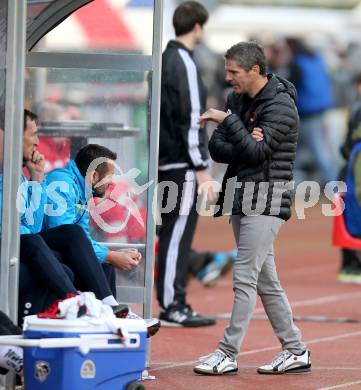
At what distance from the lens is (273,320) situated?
9078mm

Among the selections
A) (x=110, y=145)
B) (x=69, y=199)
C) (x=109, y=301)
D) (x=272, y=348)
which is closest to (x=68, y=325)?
(x=109, y=301)

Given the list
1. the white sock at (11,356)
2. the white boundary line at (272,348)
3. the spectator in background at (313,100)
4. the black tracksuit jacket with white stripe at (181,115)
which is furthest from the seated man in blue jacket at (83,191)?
the spectator in background at (313,100)

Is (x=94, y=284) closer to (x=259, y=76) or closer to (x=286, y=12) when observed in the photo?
(x=259, y=76)

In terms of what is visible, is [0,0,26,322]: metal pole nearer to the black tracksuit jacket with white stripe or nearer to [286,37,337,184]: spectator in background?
the black tracksuit jacket with white stripe

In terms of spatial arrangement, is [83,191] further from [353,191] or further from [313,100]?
[313,100]

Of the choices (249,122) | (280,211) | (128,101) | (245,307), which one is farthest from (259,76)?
(128,101)

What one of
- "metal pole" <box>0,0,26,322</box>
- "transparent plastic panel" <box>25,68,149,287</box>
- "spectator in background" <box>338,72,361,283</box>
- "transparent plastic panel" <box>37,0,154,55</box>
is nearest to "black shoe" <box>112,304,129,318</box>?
"metal pole" <box>0,0,26,322</box>

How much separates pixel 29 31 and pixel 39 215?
159cm

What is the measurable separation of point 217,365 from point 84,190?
140cm

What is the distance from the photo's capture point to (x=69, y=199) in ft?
28.7

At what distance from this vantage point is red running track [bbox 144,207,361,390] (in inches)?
345

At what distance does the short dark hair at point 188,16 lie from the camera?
1128cm

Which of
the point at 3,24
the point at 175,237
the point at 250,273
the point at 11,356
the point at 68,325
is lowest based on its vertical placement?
the point at 11,356

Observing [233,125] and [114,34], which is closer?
[233,125]
